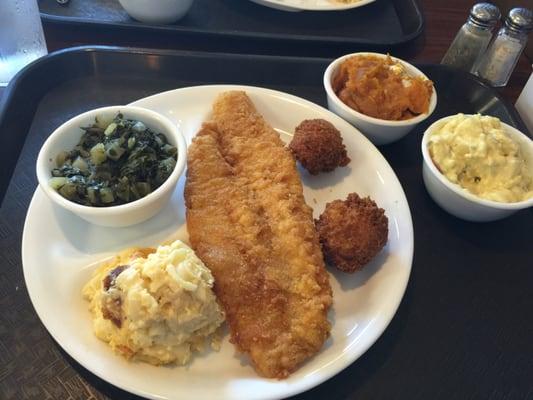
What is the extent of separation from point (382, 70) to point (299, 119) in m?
0.41

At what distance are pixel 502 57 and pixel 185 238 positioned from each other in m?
1.78

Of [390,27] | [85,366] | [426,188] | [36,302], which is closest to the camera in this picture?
[85,366]

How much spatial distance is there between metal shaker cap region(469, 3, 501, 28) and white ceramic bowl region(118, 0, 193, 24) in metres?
1.41

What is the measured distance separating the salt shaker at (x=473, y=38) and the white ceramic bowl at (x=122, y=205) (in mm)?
1555

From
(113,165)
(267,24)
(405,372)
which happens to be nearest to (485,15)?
(267,24)

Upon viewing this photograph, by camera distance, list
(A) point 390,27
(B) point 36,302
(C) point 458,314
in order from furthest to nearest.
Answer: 1. (A) point 390,27
2. (C) point 458,314
3. (B) point 36,302

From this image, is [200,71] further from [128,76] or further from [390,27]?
[390,27]

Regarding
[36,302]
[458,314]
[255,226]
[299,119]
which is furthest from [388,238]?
[36,302]

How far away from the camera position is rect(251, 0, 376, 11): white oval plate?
95.2 inches

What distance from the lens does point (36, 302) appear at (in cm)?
133

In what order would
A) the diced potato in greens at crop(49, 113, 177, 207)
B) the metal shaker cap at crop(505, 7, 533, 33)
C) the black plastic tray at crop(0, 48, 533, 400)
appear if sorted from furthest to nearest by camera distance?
1. the metal shaker cap at crop(505, 7, 533, 33)
2. the diced potato in greens at crop(49, 113, 177, 207)
3. the black plastic tray at crop(0, 48, 533, 400)

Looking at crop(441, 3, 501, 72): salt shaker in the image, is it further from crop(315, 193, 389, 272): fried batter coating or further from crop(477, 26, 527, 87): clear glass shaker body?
crop(315, 193, 389, 272): fried batter coating

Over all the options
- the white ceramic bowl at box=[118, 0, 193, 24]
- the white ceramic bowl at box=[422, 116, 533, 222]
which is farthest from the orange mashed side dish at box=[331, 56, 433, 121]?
the white ceramic bowl at box=[118, 0, 193, 24]

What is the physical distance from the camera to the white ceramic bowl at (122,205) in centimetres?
141
